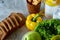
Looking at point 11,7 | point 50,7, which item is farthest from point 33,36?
point 11,7

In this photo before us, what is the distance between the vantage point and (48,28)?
2.68ft

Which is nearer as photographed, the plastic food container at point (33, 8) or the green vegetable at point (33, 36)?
the green vegetable at point (33, 36)

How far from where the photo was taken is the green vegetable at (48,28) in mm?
798

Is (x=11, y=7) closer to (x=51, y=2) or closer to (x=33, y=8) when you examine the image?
(x=33, y=8)

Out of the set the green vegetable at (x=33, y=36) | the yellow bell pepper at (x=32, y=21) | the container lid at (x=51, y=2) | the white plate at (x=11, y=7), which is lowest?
the green vegetable at (x=33, y=36)

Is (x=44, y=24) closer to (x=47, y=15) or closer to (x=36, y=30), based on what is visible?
Answer: (x=36, y=30)

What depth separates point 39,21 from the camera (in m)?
0.91

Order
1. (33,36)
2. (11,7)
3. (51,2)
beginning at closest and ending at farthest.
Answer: (33,36) < (51,2) < (11,7)

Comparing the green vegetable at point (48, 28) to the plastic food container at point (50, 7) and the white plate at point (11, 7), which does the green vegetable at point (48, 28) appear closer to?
the plastic food container at point (50, 7)

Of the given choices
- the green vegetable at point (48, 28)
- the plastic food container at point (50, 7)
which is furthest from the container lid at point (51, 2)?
the green vegetable at point (48, 28)

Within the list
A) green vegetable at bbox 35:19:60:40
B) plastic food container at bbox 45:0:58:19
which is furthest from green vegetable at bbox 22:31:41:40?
plastic food container at bbox 45:0:58:19

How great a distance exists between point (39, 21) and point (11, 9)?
23 centimetres

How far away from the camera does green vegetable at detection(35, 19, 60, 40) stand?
2.62 feet

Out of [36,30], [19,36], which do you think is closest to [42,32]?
[36,30]
